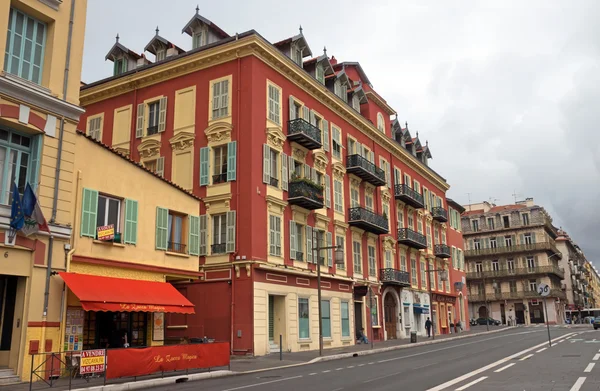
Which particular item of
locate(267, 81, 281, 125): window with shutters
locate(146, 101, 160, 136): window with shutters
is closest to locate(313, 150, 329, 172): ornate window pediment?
locate(267, 81, 281, 125): window with shutters

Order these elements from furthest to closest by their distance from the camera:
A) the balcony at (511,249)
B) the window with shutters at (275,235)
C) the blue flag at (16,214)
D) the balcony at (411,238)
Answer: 1. the balcony at (511,249)
2. the balcony at (411,238)
3. the window with shutters at (275,235)
4. the blue flag at (16,214)

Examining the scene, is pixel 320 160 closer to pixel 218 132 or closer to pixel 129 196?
pixel 218 132

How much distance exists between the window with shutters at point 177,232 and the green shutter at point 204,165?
5.98 m

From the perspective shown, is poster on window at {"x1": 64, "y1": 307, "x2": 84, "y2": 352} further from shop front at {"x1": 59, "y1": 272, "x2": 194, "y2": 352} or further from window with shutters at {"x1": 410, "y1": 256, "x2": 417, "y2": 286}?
window with shutters at {"x1": 410, "y1": 256, "x2": 417, "y2": 286}

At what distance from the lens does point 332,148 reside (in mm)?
34938

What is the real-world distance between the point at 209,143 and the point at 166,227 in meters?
8.79

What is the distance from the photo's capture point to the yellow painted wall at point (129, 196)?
57.8ft

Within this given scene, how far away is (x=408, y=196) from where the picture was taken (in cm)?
4450

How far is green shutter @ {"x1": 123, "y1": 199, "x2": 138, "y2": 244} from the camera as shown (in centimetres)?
1914

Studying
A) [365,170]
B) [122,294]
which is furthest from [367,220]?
[122,294]

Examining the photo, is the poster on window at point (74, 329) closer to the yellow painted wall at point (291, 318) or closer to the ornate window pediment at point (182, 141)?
the yellow painted wall at point (291, 318)

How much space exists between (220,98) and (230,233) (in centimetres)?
731

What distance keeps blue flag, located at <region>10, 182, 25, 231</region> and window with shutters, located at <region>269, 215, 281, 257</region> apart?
14003mm

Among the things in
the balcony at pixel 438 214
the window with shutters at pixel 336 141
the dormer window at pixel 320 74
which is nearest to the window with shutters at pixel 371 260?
the window with shutters at pixel 336 141
